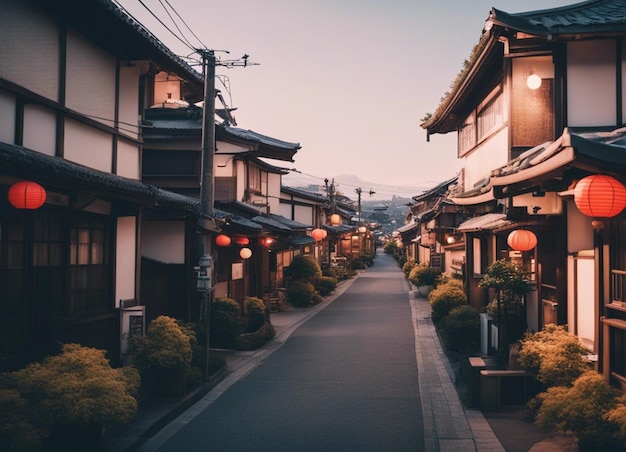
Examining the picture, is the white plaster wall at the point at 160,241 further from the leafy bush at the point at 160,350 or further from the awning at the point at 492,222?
the awning at the point at 492,222

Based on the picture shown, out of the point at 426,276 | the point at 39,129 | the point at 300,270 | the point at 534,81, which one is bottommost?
the point at 426,276

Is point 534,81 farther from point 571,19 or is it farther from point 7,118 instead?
point 7,118

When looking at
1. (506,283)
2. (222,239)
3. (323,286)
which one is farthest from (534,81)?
(323,286)

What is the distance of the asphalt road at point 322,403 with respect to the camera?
10102 mm

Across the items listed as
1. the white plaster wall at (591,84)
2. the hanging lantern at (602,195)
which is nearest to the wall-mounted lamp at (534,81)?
the white plaster wall at (591,84)

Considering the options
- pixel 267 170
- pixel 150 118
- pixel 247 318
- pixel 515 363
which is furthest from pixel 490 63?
pixel 267 170

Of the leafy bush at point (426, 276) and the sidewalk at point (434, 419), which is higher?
the leafy bush at point (426, 276)

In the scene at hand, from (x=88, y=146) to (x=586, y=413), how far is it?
10.4m

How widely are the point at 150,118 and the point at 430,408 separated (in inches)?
726

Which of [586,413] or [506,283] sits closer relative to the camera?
[586,413]

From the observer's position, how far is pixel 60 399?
8141 millimetres

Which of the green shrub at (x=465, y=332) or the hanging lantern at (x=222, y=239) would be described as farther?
the hanging lantern at (x=222, y=239)

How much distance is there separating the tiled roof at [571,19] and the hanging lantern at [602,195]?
5.65 m

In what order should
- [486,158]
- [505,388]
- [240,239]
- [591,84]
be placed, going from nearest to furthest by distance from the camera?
[505,388]
[591,84]
[486,158]
[240,239]
